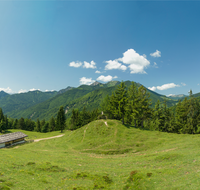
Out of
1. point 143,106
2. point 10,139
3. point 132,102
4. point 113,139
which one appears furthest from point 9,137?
point 143,106

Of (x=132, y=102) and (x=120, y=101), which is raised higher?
(x=120, y=101)

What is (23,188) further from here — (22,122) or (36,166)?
(22,122)

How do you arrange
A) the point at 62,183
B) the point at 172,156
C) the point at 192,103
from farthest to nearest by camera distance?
the point at 192,103 < the point at 172,156 < the point at 62,183

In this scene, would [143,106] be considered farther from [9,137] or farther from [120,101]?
[9,137]

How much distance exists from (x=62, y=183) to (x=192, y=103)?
63412mm

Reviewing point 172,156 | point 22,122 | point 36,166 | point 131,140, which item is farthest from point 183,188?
point 22,122

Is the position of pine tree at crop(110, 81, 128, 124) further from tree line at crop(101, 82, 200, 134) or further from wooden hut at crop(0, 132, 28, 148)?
wooden hut at crop(0, 132, 28, 148)

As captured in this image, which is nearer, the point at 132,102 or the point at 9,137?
the point at 132,102

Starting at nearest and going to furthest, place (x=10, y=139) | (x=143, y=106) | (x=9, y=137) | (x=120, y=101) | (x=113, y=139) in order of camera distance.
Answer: (x=113, y=139) → (x=143, y=106) → (x=120, y=101) → (x=10, y=139) → (x=9, y=137)

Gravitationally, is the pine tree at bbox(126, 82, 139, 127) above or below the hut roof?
above

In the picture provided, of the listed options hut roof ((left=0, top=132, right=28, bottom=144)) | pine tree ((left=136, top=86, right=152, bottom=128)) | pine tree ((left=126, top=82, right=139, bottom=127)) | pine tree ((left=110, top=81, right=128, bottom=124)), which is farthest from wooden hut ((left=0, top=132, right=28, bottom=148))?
pine tree ((left=136, top=86, right=152, bottom=128))

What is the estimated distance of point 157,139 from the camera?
3959 cm

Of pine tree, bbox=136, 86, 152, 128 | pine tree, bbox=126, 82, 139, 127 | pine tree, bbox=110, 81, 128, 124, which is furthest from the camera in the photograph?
pine tree, bbox=110, 81, 128, 124

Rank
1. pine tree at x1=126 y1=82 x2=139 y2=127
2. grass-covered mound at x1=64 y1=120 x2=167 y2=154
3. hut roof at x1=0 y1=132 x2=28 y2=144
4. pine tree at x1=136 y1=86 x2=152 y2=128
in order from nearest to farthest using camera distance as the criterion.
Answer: grass-covered mound at x1=64 y1=120 x2=167 y2=154 → pine tree at x1=126 y1=82 x2=139 y2=127 → pine tree at x1=136 y1=86 x2=152 y2=128 → hut roof at x1=0 y1=132 x2=28 y2=144
